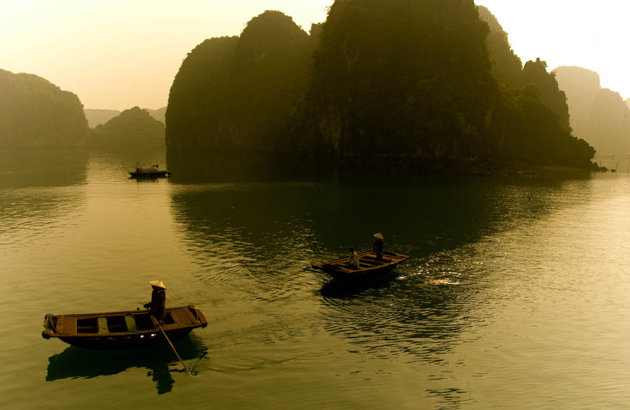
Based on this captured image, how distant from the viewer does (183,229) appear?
1622 inches

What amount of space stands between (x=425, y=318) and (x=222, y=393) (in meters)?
11.5

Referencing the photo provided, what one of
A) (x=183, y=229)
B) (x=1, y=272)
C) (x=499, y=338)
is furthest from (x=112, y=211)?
(x=499, y=338)

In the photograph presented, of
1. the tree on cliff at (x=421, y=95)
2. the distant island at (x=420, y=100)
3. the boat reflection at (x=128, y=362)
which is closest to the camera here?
the boat reflection at (x=128, y=362)

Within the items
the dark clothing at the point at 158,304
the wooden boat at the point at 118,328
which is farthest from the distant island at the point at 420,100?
the dark clothing at the point at 158,304

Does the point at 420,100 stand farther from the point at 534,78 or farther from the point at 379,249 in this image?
the point at 379,249

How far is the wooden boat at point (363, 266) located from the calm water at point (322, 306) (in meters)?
1.13

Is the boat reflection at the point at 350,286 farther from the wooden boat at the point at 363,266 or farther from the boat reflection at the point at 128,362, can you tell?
the boat reflection at the point at 128,362

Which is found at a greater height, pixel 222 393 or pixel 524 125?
pixel 524 125

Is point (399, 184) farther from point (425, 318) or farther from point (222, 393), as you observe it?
point (222, 393)

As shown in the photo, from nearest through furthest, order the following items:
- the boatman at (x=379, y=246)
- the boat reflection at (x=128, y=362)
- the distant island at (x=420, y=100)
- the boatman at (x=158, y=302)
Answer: the boat reflection at (x=128, y=362), the boatman at (x=158, y=302), the boatman at (x=379, y=246), the distant island at (x=420, y=100)

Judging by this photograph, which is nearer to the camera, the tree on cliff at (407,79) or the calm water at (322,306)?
the calm water at (322,306)

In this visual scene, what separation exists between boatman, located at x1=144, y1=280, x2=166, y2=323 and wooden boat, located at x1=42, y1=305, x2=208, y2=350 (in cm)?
31

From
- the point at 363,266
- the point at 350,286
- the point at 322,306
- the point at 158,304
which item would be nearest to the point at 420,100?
the point at 363,266

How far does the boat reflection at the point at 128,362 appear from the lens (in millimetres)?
16656
